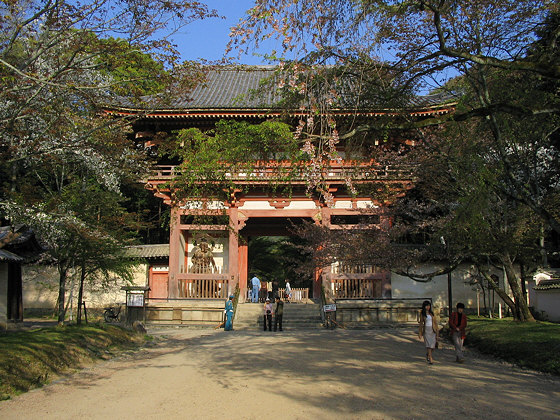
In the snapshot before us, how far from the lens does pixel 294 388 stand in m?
7.80

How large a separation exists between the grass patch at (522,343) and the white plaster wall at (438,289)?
590 cm

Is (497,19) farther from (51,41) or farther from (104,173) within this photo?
(104,173)

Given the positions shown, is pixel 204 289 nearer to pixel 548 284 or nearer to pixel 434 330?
pixel 434 330

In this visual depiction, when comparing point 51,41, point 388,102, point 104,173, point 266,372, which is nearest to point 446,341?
point 266,372

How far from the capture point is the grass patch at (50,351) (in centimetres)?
795

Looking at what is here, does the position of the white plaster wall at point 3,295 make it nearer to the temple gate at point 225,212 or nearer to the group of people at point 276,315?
the temple gate at point 225,212

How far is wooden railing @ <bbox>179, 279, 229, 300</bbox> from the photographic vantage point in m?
20.3

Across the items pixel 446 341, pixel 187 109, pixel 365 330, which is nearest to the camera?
pixel 446 341

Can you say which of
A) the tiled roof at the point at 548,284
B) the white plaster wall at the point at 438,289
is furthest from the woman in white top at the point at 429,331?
the white plaster wall at the point at 438,289

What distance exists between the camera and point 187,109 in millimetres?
19516

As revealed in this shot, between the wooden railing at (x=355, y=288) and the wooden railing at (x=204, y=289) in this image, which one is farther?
the wooden railing at (x=204, y=289)

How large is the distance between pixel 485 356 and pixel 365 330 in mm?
5724

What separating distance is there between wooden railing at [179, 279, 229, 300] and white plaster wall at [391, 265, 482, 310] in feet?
22.8

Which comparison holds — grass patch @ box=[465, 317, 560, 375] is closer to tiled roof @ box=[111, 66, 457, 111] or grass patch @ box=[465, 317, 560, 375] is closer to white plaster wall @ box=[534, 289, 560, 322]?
white plaster wall @ box=[534, 289, 560, 322]
